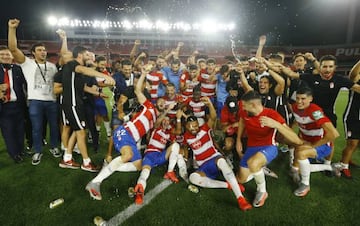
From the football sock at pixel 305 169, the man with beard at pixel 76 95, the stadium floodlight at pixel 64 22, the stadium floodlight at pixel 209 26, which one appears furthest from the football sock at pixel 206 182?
the stadium floodlight at pixel 64 22

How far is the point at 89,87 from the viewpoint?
4.89 metres

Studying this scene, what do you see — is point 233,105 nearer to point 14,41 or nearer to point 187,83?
point 187,83

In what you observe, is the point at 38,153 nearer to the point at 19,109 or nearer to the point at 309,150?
the point at 19,109

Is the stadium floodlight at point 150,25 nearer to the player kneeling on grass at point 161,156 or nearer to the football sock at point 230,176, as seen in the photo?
the player kneeling on grass at point 161,156

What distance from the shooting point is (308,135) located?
3.99m

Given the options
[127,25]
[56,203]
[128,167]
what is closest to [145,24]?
[127,25]

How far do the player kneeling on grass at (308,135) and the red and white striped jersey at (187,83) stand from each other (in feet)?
9.51

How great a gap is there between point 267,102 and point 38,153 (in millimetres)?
4421

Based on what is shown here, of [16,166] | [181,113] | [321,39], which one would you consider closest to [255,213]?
[181,113]

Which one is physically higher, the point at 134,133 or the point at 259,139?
the point at 259,139

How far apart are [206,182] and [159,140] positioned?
119 cm

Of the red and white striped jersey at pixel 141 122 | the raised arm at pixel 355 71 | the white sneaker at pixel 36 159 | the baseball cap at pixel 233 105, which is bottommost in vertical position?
the white sneaker at pixel 36 159

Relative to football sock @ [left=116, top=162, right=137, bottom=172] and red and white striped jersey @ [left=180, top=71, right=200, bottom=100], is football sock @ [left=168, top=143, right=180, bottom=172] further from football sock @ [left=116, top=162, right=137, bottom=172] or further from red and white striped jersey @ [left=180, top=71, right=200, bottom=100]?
red and white striped jersey @ [left=180, top=71, right=200, bottom=100]

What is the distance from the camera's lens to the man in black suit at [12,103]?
4.34 m
